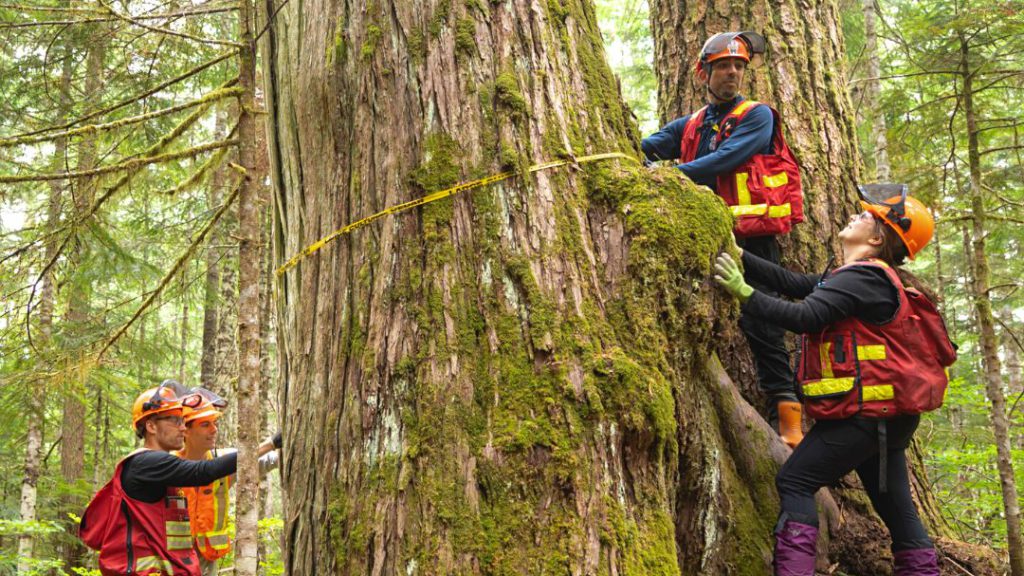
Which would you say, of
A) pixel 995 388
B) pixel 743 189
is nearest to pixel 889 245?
pixel 743 189

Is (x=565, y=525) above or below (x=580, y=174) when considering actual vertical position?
below

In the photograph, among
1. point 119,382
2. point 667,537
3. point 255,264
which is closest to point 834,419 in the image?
point 667,537

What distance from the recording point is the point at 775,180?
3.95 metres

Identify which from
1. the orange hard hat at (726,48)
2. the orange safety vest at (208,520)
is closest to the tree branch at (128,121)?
the orange safety vest at (208,520)

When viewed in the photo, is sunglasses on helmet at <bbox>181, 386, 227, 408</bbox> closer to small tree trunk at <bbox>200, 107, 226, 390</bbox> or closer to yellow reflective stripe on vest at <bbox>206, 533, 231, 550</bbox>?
yellow reflective stripe on vest at <bbox>206, 533, 231, 550</bbox>

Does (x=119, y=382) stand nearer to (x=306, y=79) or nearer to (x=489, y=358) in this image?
(x=306, y=79)

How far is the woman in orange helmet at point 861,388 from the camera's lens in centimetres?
320

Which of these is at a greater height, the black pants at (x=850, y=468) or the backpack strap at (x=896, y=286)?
the backpack strap at (x=896, y=286)

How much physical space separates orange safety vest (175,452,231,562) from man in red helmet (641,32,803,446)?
361 centimetres

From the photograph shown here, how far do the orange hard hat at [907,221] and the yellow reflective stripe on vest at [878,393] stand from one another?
0.76 metres

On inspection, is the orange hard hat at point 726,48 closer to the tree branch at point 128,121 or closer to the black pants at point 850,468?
the black pants at point 850,468

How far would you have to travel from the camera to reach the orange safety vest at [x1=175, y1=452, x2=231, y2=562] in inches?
177

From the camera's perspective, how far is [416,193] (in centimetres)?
256

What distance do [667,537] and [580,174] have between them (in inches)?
54.1
